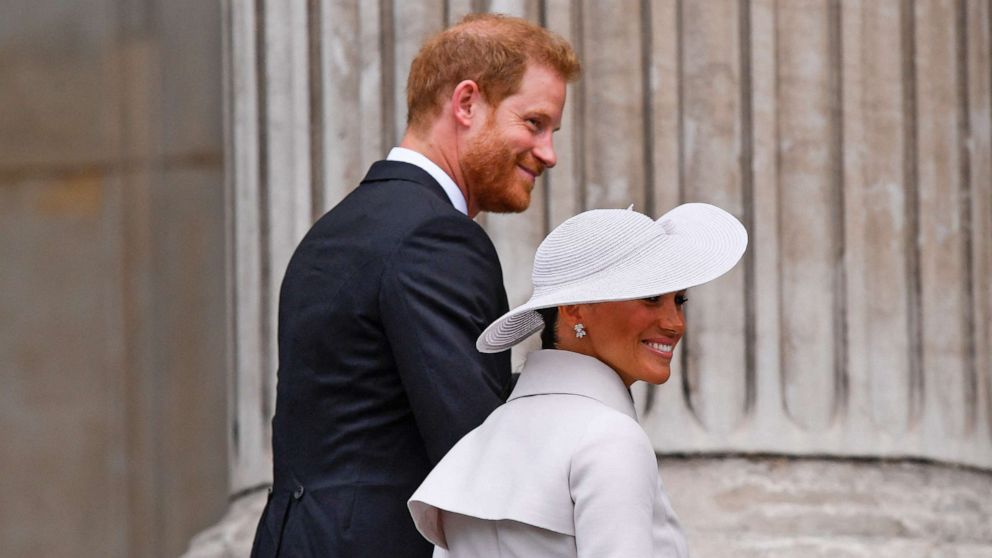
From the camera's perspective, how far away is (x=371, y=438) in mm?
2979

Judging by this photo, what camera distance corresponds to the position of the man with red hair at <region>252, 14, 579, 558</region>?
9.36 feet

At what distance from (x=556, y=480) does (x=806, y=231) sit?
6.02 feet

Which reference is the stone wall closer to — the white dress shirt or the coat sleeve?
the white dress shirt

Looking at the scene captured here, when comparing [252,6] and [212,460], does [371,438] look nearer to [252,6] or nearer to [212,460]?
[252,6]

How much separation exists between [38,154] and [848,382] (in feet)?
10.9

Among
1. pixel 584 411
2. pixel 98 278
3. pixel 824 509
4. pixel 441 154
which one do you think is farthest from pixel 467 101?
pixel 98 278

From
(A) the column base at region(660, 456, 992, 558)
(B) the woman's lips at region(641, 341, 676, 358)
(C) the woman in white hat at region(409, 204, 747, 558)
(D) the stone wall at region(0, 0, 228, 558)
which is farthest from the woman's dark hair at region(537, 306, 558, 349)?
(D) the stone wall at region(0, 0, 228, 558)

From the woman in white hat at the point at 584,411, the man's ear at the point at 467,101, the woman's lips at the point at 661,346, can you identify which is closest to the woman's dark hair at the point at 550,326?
the woman in white hat at the point at 584,411

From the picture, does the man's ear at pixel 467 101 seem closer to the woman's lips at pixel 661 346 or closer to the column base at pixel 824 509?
the woman's lips at pixel 661 346

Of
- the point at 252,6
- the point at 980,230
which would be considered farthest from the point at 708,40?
the point at 252,6

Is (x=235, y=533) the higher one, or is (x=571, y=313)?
(x=571, y=313)

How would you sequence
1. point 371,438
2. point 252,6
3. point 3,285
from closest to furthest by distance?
point 371,438
point 252,6
point 3,285

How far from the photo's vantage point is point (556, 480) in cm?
233

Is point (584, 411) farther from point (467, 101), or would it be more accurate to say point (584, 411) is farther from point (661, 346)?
point (467, 101)
